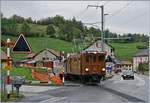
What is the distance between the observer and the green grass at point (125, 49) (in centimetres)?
14462

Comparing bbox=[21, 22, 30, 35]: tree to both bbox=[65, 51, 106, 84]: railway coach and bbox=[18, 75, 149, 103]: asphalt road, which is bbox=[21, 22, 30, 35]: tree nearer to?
bbox=[65, 51, 106, 84]: railway coach

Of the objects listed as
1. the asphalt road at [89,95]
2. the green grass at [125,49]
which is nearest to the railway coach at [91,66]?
the asphalt road at [89,95]

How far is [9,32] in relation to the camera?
345 feet

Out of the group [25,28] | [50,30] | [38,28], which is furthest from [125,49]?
[25,28]

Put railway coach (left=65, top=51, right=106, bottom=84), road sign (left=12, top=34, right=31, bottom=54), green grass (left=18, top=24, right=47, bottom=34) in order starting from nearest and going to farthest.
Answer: road sign (left=12, top=34, right=31, bottom=54), railway coach (left=65, top=51, right=106, bottom=84), green grass (left=18, top=24, right=47, bottom=34)

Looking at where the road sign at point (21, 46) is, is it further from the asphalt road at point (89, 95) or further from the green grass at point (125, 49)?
the green grass at point (125, 49)

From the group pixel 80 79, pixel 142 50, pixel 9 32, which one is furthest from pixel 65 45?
pixel 80 79

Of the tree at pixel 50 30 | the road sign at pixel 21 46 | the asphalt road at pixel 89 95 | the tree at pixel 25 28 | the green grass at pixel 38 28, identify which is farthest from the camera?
the green grass at pixel 38 28

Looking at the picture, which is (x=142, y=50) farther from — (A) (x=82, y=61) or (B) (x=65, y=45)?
(A) (x=82, y=61)

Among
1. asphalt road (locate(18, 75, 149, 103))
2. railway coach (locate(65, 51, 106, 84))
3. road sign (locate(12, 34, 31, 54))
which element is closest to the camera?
road sign (locate(12, 34, 31, 54))

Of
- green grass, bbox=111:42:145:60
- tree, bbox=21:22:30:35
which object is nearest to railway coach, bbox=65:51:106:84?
tree, bbox=21:22:30:35

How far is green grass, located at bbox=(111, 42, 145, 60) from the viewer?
144625mm

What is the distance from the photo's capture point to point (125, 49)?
148375mm

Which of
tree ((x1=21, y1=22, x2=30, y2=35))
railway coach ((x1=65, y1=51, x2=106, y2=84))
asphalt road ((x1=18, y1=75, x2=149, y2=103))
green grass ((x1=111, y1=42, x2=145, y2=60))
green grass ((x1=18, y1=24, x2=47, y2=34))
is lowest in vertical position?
asphalt road ((x1=18, y1=75, x2=149, y2=103))
